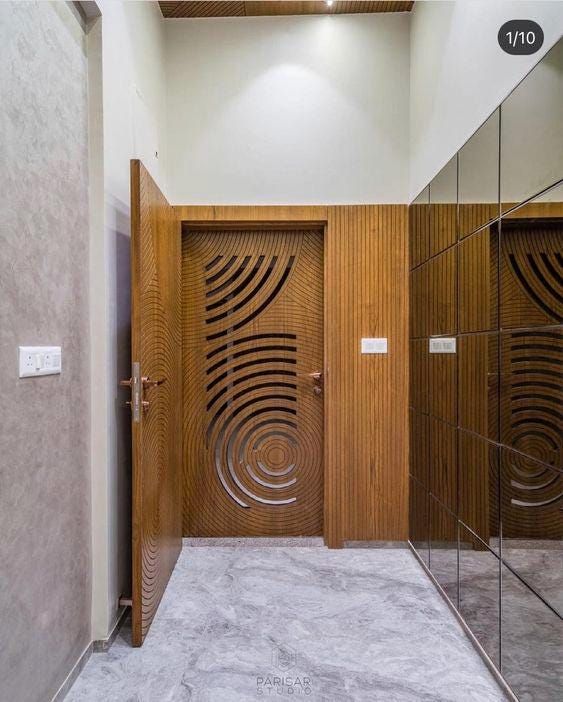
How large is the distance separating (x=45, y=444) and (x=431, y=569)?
192 centimetres

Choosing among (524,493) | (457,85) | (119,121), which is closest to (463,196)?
(457,85)

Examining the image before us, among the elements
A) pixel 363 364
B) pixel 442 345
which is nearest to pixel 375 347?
pixel 363 364

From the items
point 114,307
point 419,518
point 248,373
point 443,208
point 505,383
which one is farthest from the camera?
point 248,373

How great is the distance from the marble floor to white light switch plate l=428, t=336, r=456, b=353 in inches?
46.3

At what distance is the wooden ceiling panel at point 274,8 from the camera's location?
8.37 ft

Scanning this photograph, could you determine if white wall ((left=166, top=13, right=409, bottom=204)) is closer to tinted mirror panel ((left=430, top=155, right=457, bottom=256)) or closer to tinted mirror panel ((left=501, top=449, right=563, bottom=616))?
tinted mirror panel ((left=430, top=155, right=457, bottom=256))

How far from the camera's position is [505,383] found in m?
1.50

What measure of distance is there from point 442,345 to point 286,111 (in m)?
1.69

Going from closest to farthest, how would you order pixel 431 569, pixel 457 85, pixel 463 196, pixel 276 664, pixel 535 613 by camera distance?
pixel 535 613, pixel 276 664, pixel 463 196, pixel 457 85, pixel 431 569

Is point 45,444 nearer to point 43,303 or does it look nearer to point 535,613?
point 43,303

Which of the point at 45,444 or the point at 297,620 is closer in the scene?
the point at 45,444

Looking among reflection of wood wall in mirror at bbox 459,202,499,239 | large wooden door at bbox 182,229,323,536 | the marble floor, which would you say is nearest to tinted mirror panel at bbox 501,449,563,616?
the marble floor

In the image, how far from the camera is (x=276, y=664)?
5.49ft

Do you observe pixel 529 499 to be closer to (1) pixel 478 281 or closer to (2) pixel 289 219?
(1) pixel 478 281
